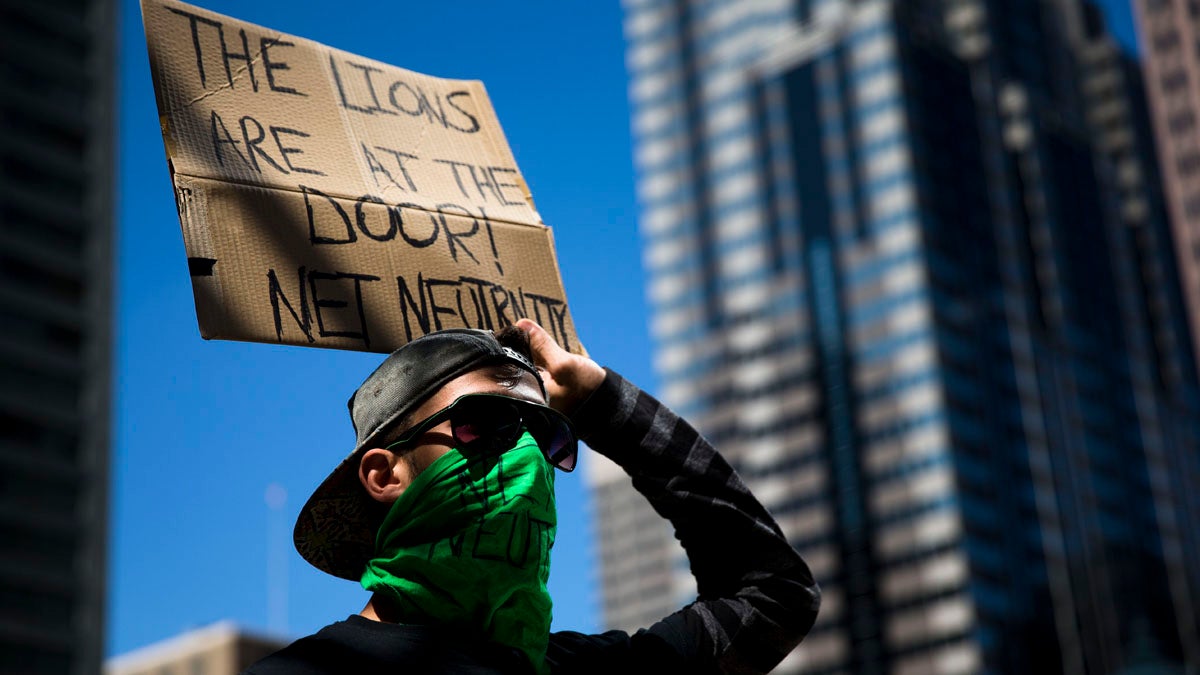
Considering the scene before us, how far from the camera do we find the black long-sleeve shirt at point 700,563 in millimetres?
2631

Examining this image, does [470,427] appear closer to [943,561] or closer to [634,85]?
[943,561]

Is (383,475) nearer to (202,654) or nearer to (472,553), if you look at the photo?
(472,553)

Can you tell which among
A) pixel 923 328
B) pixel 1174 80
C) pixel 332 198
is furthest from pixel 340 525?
pixel 1174 80

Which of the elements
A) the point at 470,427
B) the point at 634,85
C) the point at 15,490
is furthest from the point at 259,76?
the point at 634,85

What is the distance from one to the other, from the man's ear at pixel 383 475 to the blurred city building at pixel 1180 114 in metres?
121

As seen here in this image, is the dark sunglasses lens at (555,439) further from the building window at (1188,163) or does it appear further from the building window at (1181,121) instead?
the building window at (1181,121)

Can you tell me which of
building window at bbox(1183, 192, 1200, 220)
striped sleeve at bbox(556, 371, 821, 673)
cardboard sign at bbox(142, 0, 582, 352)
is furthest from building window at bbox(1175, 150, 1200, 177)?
striped sleeve at bbox(556, 371, 821, 673)

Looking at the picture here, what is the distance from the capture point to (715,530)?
2.88 metres

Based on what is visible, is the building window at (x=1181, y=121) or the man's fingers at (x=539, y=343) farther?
the building window at (x=1181, y=121)

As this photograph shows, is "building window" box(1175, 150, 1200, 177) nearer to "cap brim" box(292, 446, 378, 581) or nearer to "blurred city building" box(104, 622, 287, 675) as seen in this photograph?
"blurred city building" box(104, 622, 287, 675)

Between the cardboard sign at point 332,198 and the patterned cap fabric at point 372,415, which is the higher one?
the cardboard sign at point 332,198

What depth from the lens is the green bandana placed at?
2.29 meters

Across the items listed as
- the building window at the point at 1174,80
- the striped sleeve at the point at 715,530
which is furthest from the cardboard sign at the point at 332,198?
the building window at the point at 1174,80

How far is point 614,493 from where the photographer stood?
18200cm
